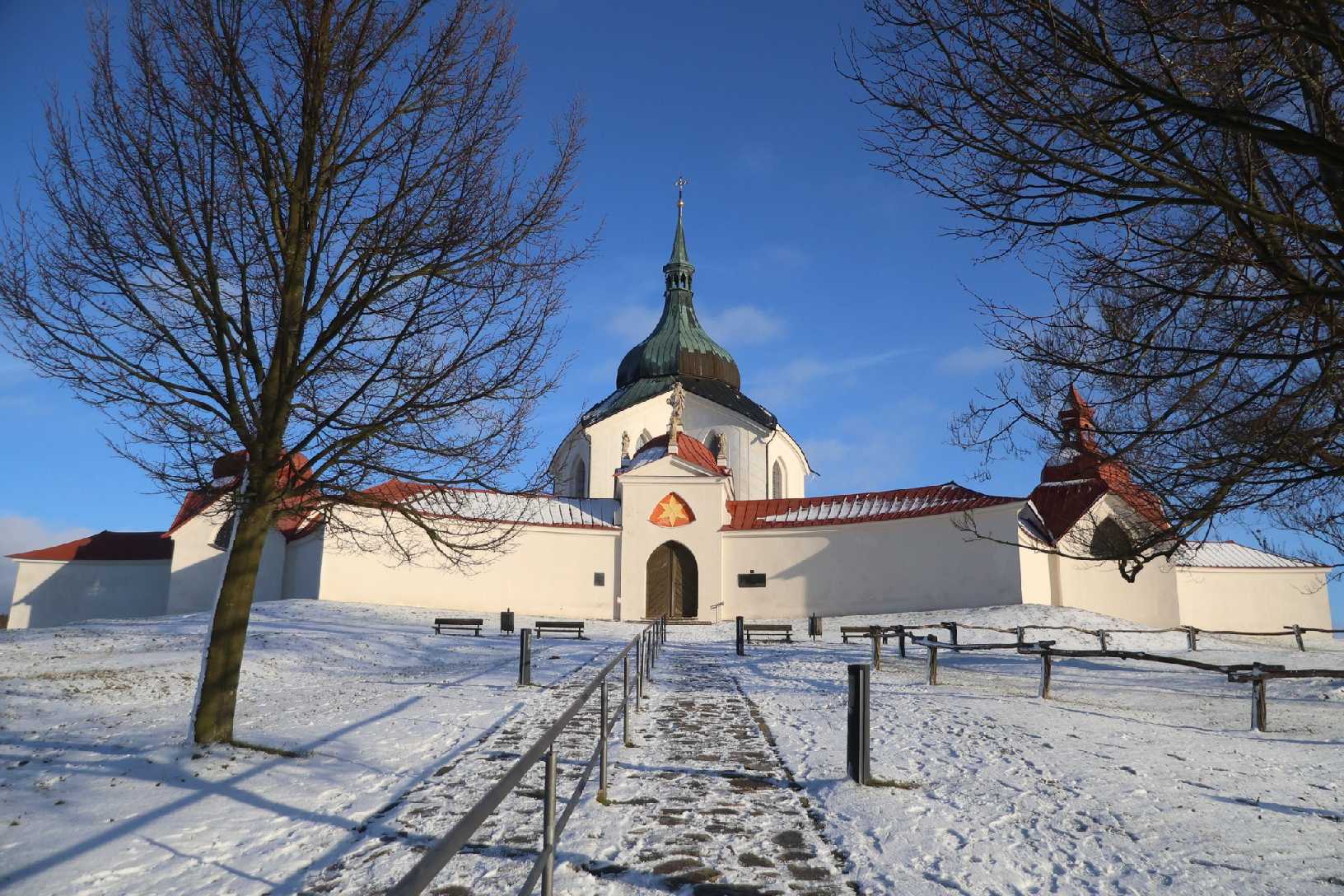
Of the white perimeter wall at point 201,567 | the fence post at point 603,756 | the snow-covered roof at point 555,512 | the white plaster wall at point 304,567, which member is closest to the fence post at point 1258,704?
the fence post at point 603,756

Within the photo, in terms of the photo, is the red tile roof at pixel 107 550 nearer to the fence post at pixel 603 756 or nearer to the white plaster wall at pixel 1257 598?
the fence post at pixel 603 756

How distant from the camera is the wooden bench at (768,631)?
2232cm

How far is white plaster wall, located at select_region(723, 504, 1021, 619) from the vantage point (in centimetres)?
2883

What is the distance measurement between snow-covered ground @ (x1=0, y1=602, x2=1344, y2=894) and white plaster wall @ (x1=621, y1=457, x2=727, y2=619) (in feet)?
54.2

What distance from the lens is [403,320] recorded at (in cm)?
827

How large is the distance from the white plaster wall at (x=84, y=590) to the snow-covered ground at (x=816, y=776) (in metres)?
27.8

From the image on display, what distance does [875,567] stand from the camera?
30.7 metres

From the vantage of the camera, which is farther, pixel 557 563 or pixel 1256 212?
pixel 557 563

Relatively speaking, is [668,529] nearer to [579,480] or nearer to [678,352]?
[579,480]

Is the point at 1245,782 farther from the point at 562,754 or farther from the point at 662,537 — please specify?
the point at 662,537

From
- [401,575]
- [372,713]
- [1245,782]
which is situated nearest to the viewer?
[1245,782]

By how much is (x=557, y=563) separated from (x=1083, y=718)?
75.7 feet

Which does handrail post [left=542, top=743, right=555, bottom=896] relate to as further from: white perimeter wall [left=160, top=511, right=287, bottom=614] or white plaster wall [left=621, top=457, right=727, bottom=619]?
white perimeter wall [left=160, top=511, right=287, bottom=614]

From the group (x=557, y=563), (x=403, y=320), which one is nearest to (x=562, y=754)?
(x=403, y=320)
